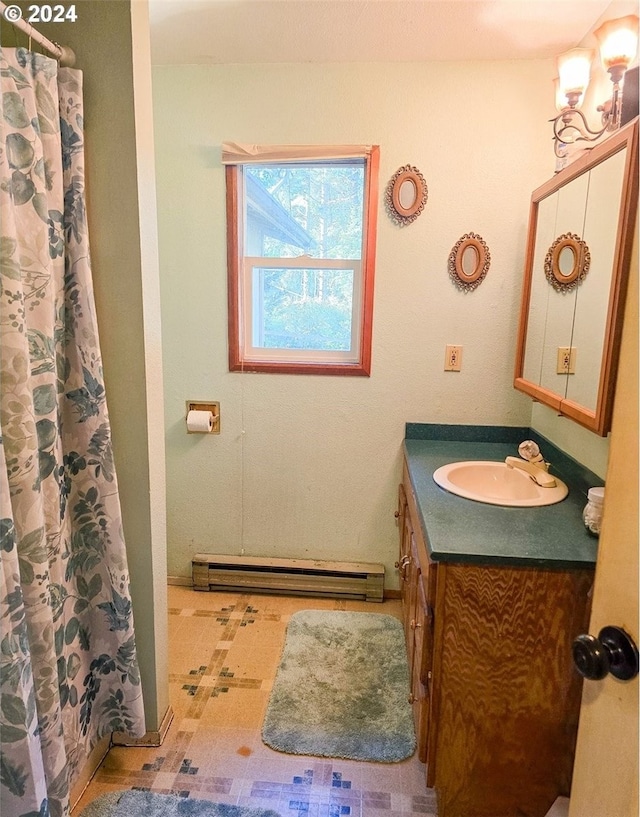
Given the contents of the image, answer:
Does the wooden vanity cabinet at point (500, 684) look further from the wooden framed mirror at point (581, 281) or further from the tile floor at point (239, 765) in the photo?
the wooden framed mirror at point (581, 281)

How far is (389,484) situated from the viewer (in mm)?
2512

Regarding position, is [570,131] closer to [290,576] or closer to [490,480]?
[490,480]

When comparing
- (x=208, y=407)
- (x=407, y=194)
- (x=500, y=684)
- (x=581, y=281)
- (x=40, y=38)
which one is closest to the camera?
(x=40, y=38)

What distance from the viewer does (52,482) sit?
1.27 m

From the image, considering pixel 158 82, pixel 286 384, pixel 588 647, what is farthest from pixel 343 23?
pixel 588 647

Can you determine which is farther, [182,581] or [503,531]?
[182,581]

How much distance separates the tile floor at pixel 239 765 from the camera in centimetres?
153

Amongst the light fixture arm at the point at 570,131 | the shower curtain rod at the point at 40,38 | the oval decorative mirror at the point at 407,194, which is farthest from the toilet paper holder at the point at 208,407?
the light fixture arm at the point at 570,131

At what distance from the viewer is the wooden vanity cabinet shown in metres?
1.36

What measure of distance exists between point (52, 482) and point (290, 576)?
5.09 ft

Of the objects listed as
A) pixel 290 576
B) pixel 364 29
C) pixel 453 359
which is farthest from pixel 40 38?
pixel 290 576

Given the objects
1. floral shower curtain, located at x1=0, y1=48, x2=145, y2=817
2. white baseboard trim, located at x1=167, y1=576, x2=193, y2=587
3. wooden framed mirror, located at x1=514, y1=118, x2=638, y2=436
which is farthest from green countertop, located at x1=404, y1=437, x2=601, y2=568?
white baseboard trim, located at x1=167, y1=576, x2=193, y2=587

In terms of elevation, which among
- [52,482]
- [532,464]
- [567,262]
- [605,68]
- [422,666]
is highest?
[605,68]

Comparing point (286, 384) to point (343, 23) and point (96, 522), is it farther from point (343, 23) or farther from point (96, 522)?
point (343, 23)
